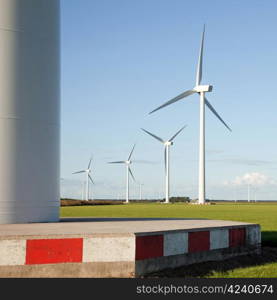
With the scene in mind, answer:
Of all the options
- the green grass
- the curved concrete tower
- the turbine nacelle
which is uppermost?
the turbine nacelle

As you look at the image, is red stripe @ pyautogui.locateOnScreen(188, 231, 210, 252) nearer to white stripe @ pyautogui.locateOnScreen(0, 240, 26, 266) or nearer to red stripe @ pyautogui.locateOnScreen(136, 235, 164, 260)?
red stripe @ pyautogui.locateOnScreen(136, 235, 164, 260)

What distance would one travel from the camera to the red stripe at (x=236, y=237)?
8.69m

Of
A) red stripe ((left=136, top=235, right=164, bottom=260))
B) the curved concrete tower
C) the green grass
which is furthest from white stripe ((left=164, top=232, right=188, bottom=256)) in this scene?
the curved concrete tower

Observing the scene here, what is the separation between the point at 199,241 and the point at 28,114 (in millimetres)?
3662

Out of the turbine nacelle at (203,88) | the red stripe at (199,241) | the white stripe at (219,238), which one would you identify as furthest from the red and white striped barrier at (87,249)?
the turbine nacelle at (203,88)

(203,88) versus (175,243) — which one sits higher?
(203,88)

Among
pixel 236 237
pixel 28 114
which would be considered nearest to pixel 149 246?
pixel 236 237

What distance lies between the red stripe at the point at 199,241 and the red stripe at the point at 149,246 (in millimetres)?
716

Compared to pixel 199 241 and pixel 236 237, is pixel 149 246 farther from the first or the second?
pixel 236 237

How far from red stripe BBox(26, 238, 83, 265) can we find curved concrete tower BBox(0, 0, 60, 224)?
2.35 m

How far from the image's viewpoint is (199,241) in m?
7.90

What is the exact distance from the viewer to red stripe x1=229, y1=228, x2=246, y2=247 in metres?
8.69

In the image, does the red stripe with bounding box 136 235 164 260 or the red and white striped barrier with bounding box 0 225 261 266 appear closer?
the red and white striped barrier with bounding box 0 225 261 266

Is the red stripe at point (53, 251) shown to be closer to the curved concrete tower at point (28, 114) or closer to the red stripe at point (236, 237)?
the curved concrete tower at point (28, 114)
